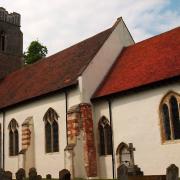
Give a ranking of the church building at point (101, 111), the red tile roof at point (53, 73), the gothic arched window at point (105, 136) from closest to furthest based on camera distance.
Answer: the church building at point (101, 111), the gothic arched window at point (105, 136), the red tile roof at point (53, 73)

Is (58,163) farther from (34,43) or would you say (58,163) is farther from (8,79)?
(34,43)

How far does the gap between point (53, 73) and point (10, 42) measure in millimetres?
12936

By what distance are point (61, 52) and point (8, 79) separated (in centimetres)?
664

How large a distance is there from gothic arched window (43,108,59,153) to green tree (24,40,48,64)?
23.1 metres

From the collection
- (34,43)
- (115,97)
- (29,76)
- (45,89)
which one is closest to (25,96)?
(45,89)

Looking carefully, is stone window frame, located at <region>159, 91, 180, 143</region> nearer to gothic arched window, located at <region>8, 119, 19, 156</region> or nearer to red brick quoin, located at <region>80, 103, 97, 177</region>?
red brick quoin, located at <region>80, 103, 97, 177</region>

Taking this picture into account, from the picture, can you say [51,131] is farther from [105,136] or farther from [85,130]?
[105,136]

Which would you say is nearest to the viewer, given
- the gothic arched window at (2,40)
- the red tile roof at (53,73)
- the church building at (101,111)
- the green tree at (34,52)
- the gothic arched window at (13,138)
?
the church building at (101,111)

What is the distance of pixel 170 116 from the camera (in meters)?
16.5

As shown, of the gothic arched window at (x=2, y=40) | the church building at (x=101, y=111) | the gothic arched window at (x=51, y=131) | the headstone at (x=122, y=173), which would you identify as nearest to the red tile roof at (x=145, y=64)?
the church building at (x=101, y=111)

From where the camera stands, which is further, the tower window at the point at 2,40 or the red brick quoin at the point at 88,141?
the tower window at the point at 2,40

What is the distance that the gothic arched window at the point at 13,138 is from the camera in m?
24.2

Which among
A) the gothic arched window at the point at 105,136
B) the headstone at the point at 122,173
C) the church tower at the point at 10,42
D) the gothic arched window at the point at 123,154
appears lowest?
the headstone at the point at 122,173

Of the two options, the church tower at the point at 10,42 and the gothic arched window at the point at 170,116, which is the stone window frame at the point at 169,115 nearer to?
the gothic arched window at the point at 170,116
